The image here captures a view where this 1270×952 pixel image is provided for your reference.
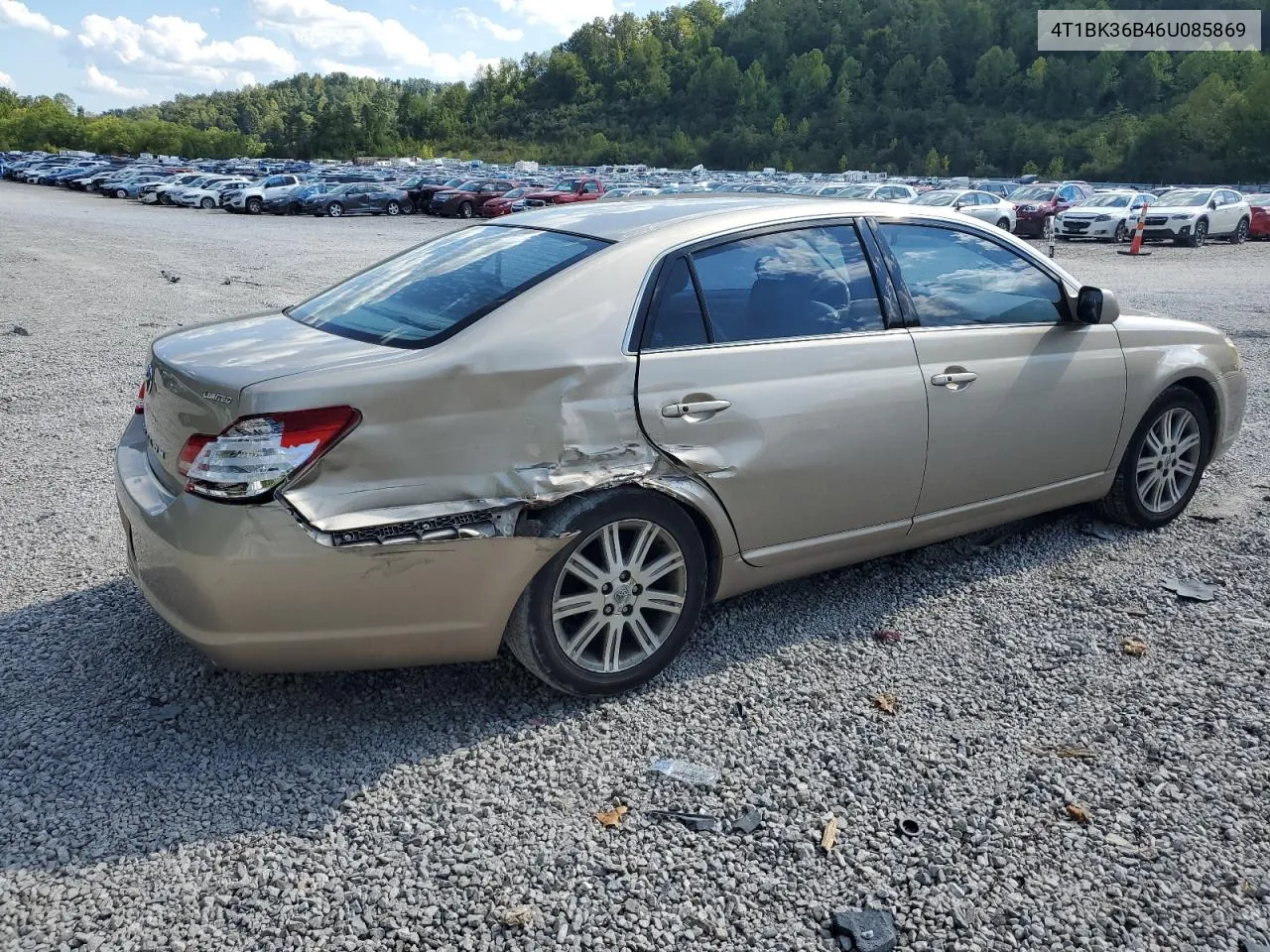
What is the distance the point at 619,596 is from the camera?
3.51 m

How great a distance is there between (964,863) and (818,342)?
1.87m

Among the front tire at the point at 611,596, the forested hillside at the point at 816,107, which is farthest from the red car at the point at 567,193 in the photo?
the forested hillside at the point at 816,107

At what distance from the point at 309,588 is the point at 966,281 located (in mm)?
2938

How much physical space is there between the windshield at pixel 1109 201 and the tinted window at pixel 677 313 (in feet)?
95.9

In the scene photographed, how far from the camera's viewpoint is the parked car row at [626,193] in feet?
89.5

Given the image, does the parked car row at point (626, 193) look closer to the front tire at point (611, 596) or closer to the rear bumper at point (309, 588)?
the front tire at point (611, 596)

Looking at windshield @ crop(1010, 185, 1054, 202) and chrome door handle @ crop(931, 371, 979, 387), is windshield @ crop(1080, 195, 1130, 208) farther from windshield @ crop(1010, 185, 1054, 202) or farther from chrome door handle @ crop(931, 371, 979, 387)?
chrome door handle @ crop(931, 371, 979, 387)

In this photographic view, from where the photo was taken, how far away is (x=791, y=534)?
3.88m

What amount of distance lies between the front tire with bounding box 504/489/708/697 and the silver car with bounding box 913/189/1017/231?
84.7 feet

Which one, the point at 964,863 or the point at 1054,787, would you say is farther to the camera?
the point at 1054,787

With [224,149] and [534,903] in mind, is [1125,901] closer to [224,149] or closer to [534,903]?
[534,903]

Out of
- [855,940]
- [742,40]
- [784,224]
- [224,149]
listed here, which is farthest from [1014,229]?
[742,40]

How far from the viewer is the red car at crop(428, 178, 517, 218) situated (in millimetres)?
40062

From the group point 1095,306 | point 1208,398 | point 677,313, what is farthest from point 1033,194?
point 677,313
